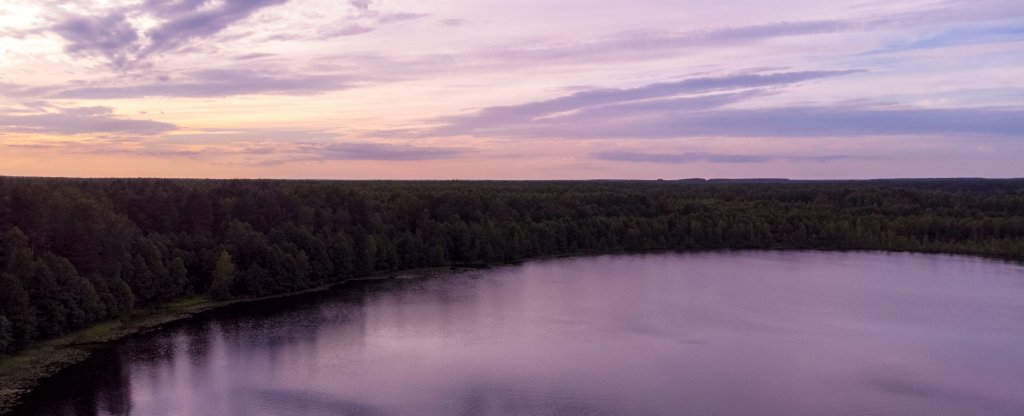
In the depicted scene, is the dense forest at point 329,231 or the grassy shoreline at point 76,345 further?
the dense forest at point 329,231

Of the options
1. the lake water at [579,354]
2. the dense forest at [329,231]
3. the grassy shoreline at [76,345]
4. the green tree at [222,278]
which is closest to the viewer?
the lake water at [579,354]

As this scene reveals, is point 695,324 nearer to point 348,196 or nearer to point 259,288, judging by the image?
point 259,288

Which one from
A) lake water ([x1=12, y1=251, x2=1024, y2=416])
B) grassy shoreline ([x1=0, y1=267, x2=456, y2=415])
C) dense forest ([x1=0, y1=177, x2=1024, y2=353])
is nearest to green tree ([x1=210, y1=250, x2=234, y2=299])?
dense forest ([x1=0, y1=177, x2=1024, y2=353])

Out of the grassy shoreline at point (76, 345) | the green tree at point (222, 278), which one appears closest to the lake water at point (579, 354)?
the grassy shoreline at point (76, 345)

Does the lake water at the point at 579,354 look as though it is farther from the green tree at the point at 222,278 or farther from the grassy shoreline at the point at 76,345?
the green tree at the point at 222,278

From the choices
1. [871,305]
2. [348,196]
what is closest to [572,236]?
[348,196]
